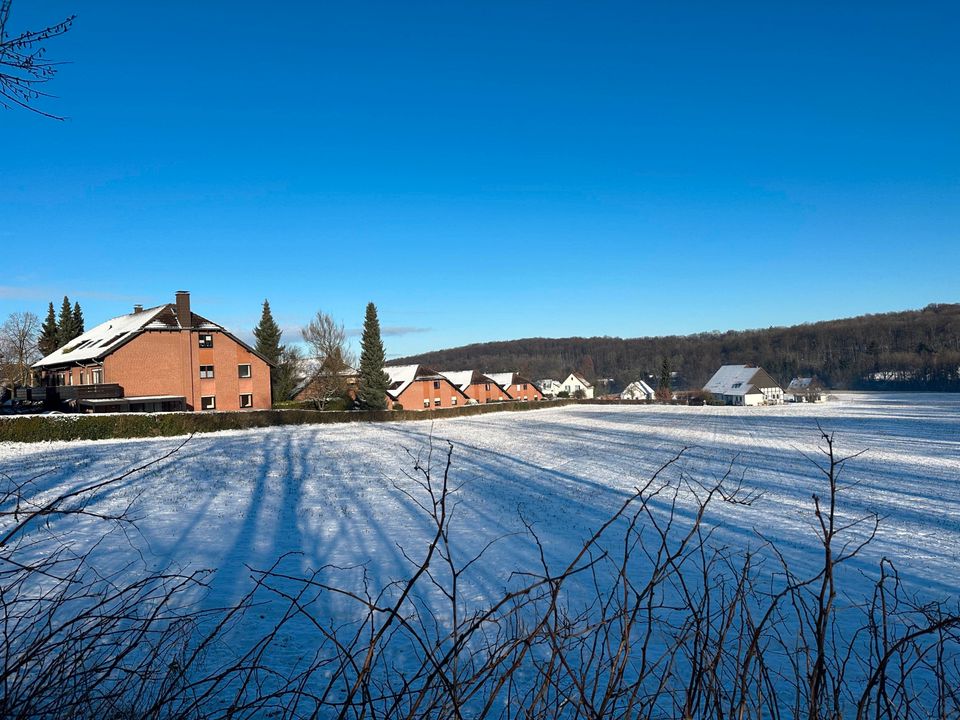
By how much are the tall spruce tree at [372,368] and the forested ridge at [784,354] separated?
6806cm

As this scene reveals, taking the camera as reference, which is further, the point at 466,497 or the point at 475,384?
the point at 475,384

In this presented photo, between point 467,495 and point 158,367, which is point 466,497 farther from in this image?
point 158,367

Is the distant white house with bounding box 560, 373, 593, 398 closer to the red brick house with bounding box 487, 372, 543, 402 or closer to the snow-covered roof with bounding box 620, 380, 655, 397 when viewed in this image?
the snow-covered roof with bounding box 620, 380, 655, 397

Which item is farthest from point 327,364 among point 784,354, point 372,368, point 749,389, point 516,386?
point 784,354

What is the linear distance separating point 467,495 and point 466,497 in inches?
11.1

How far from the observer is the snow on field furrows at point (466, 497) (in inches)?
390

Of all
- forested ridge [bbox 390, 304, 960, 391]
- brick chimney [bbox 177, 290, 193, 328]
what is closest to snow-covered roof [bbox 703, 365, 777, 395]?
forested ridge [bbox 390, 304, 960, 391]

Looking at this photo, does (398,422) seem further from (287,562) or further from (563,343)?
(563,343)

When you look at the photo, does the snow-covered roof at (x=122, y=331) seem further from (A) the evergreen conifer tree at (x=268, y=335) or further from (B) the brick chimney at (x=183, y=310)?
(A) the evergreen conifer tree at (x=268, y=335)

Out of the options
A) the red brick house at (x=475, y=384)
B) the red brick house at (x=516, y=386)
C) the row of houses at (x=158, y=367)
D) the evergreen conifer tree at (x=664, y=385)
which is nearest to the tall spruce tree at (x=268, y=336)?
the row of houses at (x=158, y=367)

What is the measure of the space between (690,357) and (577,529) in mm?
142140

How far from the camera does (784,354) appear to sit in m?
137

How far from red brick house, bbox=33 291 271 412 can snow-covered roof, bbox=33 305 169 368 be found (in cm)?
6

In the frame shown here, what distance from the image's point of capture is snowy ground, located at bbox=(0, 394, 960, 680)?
10023 mm
